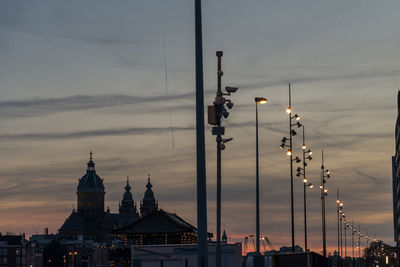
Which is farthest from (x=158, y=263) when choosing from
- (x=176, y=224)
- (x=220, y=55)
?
(x=176, y=224)

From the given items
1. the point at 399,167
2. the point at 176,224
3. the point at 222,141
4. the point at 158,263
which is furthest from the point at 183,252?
the point at 399,167

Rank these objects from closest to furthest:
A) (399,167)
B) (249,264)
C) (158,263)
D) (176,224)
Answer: (158,263) → (249,264) → (176,224) → (399,167)

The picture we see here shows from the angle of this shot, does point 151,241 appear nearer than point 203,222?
No

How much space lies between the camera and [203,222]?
26.9 metres

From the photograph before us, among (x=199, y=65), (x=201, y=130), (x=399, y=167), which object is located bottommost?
(x=201, y=130)

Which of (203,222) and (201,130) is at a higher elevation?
(201,130)

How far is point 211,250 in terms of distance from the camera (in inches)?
1768

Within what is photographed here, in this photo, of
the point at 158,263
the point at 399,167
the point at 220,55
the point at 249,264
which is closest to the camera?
the point at 220,55

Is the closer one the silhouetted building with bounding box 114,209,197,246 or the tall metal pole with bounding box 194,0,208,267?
the tall metal pole with bounding box 194,0,208,267

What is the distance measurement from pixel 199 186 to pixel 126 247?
372 feet

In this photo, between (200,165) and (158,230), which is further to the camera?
(158,230)

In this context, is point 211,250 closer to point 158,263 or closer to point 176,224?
point 158,263

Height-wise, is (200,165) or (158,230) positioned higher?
(158,230)

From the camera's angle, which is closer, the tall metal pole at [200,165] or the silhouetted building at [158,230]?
the tall metal pole at [200,165]
